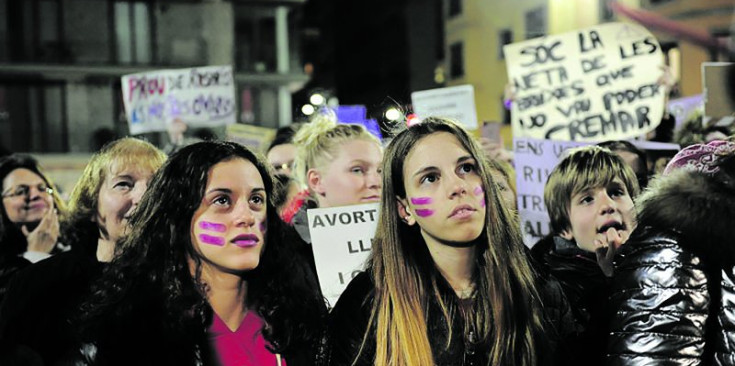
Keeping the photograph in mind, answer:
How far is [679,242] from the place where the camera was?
2500 mm

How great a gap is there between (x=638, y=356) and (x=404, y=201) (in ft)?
3.24

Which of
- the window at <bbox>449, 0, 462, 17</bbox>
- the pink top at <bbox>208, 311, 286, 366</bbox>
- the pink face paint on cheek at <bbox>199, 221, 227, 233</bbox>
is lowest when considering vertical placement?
the pink top at <bbox>208, 311, 286, 366</bbox>

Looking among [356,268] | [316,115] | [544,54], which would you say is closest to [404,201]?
→ [356,268]

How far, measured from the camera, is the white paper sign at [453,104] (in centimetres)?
737

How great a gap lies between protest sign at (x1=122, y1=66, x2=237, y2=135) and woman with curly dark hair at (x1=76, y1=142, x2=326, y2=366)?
20.7ft

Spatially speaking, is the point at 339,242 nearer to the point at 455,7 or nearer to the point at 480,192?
the point at 480,192

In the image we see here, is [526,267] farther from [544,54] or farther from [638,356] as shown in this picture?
[544,54]

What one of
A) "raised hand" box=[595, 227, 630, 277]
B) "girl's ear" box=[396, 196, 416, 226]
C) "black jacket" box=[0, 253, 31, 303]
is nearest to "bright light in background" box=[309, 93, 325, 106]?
"black jacket" box=[0, 253, 31, 303]

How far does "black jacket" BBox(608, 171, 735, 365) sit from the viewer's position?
7.95 ft

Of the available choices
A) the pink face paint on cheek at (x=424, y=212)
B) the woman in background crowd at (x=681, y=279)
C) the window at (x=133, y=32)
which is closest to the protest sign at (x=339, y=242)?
the pink face paint on cheek at (x=424, y=212)

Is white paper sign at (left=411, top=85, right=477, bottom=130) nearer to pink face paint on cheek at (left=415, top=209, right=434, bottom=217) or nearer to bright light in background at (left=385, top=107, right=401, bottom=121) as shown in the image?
bright light in background at (left=385, top=107, right=401, bottom=121)

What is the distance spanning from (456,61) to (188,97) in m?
29.0

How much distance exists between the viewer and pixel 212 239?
2.93m

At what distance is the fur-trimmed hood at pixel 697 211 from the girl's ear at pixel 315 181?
7.98ft
